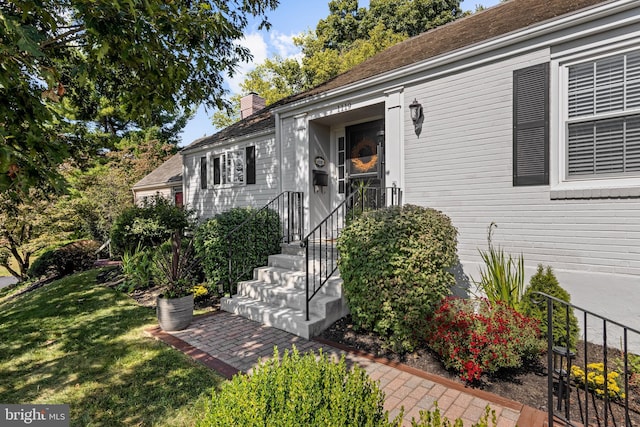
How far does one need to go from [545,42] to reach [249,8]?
6275 mm

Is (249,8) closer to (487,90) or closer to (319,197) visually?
(319,197)

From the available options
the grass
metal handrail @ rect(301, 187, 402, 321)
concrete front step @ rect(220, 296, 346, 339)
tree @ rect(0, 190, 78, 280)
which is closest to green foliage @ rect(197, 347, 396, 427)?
the grass

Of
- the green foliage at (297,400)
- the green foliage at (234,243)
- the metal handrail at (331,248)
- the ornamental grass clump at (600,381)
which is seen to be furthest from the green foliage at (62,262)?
the ornamental grass clump at (600,381)

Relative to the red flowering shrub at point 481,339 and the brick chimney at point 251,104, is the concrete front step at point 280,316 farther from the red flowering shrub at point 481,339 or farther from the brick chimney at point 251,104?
the brick chimney at point 251,104

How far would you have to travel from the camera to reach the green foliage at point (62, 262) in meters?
10.8

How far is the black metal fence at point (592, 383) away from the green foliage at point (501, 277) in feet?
2.04

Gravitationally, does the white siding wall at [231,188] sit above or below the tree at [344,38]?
below

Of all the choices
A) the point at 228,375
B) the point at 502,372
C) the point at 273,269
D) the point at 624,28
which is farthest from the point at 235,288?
the point at 624,28

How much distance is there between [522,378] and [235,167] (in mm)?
8582

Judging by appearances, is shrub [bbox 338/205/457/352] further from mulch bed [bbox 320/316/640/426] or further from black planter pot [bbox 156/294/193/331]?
black planter pot [bbox 156/294/193/331]

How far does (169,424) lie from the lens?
8.81 ft

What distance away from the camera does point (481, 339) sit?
3.23 metres

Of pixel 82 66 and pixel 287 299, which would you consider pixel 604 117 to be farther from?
pixel 82 66

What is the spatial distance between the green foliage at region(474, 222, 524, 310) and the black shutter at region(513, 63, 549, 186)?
0.90 meters
